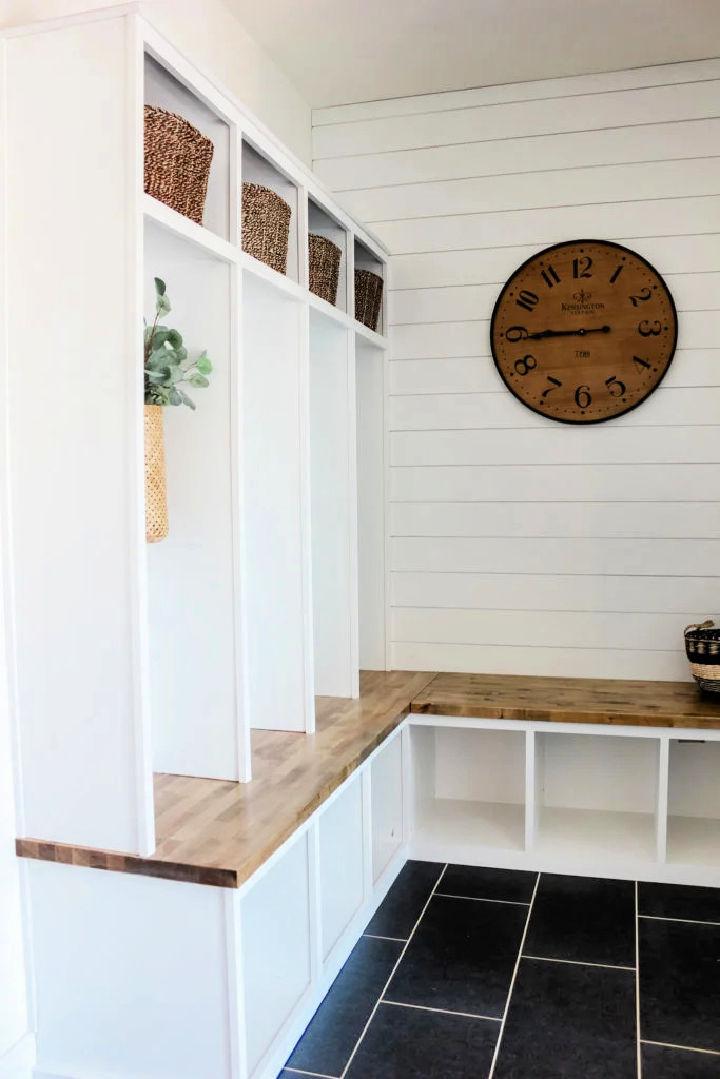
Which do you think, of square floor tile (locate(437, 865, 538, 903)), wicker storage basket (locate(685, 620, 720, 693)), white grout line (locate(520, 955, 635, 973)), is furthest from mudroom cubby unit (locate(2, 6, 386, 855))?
wicker storage basket (locate(685, 620, 720, 693))

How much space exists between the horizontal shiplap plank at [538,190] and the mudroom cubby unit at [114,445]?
136 cm

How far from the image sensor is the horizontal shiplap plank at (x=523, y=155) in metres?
3.47

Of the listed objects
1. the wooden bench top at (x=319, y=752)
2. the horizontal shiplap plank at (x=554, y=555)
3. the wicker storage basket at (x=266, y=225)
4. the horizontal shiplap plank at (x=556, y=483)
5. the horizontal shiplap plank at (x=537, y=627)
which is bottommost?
the wooden bench top at (x=319, y=752)

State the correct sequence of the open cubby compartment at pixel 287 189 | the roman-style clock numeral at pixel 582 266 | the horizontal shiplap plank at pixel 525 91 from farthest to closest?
the roman-style clock numeral at pixel 582 266, the horizontal shiplap plank at pixel 525 91, the open cubby compartment at pixel 287 189

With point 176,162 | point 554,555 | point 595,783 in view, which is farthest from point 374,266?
point 595,783

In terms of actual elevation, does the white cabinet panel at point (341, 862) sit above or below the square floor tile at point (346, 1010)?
above

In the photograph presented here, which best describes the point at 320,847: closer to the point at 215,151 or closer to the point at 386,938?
the point at 386,938

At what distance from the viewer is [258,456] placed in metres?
2.91

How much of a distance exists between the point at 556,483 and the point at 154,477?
1.90 metres

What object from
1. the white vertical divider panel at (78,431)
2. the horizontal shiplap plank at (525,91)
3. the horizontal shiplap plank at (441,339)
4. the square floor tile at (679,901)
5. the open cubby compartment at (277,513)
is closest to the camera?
the white vertical divider panel at (78,431)

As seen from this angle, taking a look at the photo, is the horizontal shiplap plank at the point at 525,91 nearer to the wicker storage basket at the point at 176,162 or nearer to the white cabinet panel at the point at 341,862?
the wicker storage basket at the point at 176,162

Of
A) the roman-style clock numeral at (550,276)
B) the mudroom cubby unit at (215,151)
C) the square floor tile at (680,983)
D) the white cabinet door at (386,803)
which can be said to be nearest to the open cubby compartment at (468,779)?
the white cabinet door at (386,803)

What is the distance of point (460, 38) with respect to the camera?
326 cm

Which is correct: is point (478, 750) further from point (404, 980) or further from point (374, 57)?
point (374, 57)
